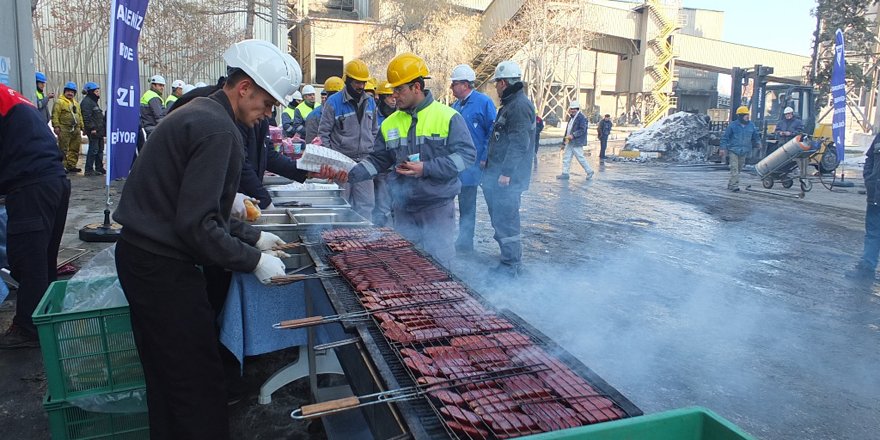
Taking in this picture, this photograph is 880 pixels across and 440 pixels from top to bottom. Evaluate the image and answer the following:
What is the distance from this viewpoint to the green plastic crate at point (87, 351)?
8.54ft

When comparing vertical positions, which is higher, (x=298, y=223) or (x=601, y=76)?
(x=601, y=76)

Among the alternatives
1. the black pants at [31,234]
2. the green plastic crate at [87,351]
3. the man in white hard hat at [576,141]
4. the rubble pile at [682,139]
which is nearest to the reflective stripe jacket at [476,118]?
the black pants at [31,234]

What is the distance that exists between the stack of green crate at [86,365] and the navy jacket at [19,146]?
1476 mm

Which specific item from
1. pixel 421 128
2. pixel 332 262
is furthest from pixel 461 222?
pixel 332 262

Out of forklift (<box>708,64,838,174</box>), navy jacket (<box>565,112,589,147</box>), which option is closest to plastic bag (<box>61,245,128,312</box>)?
navy jacket (<box>565,112,589,147</box>)

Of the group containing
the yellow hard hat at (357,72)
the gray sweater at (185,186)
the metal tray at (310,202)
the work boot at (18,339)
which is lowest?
the work boot at (18,339)

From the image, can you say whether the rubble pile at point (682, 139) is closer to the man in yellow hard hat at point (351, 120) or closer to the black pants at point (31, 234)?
the man in yellow hard hat at point (351, 120)

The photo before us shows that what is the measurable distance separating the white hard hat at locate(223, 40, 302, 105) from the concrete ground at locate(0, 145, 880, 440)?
202 centimetres

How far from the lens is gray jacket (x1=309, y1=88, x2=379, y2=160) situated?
6.72 m

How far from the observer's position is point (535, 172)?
16359 mm

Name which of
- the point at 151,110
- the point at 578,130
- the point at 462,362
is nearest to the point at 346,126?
the point at 462,362

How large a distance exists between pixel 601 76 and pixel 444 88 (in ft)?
67.6

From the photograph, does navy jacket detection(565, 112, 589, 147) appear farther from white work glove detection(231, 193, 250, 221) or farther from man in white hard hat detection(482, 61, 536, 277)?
white work glove detection(231, 193, 250, 221)

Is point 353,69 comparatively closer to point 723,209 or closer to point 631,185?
point 723,209
